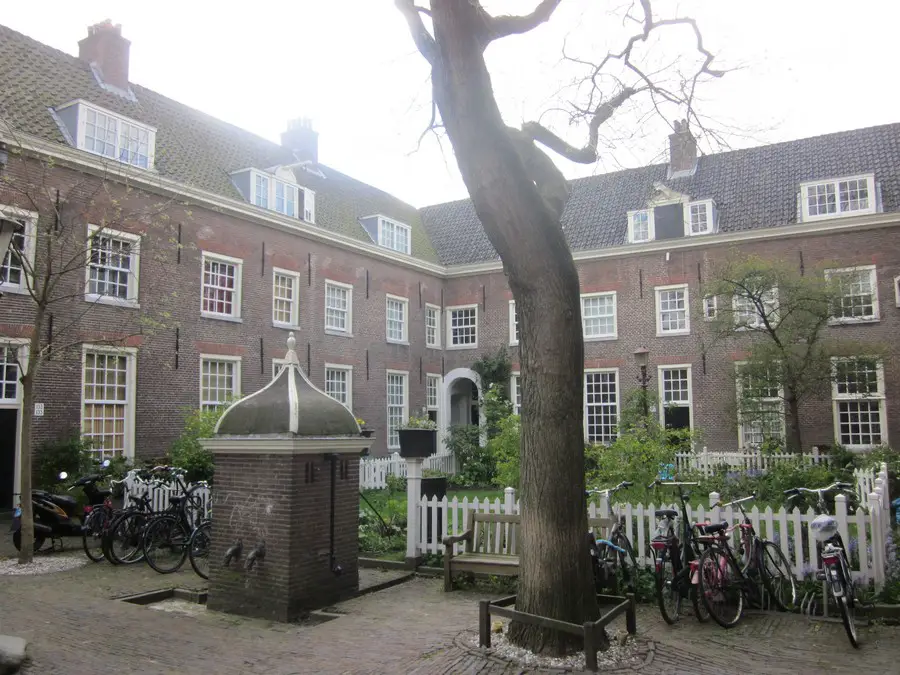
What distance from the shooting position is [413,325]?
26.8m

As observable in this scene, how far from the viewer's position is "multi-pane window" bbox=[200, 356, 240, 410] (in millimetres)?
18891

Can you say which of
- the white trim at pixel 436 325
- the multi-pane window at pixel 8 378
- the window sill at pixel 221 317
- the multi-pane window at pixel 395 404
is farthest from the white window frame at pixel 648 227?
the multi-pane window at pixel 8 378

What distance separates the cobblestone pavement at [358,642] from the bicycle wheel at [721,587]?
14cm

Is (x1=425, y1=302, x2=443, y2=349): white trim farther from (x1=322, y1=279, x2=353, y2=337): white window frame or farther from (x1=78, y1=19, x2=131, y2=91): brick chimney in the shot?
(x1=78, y1=19, x2=131, y2=91): brick chimney

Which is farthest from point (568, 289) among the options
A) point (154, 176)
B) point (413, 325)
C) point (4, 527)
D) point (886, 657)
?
point (413, 325)

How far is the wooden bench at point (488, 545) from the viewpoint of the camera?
798cm

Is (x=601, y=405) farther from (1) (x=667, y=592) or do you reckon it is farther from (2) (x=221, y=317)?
(1) (x=667, y=592)

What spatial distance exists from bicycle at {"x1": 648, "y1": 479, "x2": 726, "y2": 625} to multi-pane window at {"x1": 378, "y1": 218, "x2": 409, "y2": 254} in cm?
1965

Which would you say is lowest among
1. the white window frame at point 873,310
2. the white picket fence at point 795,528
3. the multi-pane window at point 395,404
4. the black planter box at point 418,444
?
the white picket fence at point 795,528

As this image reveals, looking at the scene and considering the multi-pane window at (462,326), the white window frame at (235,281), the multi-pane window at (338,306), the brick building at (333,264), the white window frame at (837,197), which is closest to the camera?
the brick building at (333,264)

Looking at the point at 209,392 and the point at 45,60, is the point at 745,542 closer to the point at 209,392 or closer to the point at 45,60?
the point at 209,392

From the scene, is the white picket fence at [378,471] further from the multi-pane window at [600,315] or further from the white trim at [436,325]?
the multi-pane window at [600,315]

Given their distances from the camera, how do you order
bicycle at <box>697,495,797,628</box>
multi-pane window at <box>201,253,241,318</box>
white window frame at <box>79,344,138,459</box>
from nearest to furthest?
bicycle at <box>697,495,797,628</box> < white window frame at <box>79,344,138,459</box> < multi-pane window at <box>201,253,241,318</box>

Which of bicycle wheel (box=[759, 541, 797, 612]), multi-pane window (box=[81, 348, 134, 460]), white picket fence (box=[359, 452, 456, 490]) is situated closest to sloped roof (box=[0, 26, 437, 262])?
multi-pane window (box=[81, 348, 134, 460])
